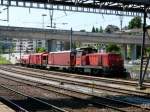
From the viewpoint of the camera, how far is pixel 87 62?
46344 millimetres

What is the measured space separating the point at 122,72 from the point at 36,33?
52887 mm

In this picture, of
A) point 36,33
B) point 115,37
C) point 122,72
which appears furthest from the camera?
point 115,37

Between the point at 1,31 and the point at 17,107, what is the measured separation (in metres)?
70.0

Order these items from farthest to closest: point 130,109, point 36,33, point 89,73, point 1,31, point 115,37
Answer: point 115,37, point 36,33, point 1,31, point 89,73, point 130,109

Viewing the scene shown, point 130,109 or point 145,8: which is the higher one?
point 145,8

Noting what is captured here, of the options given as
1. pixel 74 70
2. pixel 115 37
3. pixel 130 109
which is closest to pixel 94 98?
pixel 130 109

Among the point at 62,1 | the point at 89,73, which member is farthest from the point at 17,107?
the point at 89,73

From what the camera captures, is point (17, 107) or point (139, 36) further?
point (139, 36)

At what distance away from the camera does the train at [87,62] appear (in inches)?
1678

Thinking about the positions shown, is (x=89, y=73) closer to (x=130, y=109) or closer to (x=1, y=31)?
(x=130, y=109)

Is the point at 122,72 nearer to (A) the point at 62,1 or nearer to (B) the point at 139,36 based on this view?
(A) the point at 62,1

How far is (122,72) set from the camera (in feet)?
140

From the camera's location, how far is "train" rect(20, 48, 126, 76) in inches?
1678

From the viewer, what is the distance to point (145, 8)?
25.9 m
